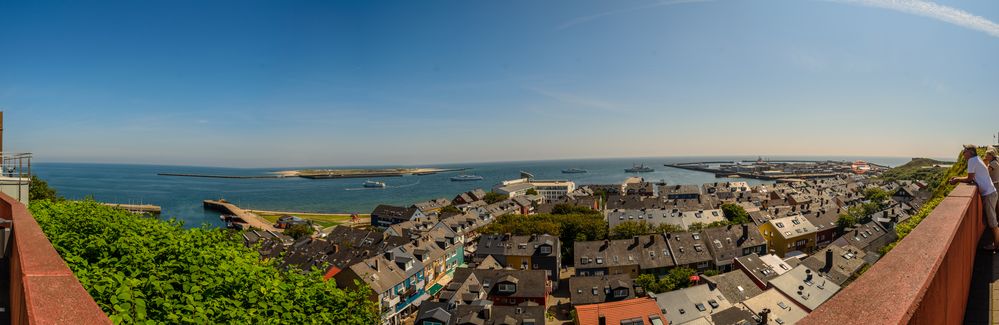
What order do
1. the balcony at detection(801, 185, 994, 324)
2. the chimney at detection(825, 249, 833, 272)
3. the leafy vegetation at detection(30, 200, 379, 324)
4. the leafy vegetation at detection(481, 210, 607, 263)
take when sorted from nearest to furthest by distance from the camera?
the balcony at detection(801, 185, 994, 324)
the leafy vegetation at detection(30, 200, 379, 324)
the chimney at detection(825, 249, 833, 272)
the leafy vegetation at detection(481, 210, 607, 263)

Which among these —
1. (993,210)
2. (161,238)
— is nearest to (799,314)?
(993,210)

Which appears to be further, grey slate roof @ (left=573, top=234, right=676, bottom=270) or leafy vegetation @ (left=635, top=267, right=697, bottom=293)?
grey slate roof @ (left=573, top=234, right=676, bottom=270)

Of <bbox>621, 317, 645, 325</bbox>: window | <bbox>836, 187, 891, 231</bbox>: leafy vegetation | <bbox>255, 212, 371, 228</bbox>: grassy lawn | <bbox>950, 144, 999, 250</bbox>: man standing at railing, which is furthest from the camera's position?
<bbox>255, 212, 371, 228</bbox>: grassy lawn

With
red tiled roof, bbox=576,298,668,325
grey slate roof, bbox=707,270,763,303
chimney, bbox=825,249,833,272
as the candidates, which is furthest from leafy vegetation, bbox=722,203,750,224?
red tiled roof, bbox=576,298,668,325

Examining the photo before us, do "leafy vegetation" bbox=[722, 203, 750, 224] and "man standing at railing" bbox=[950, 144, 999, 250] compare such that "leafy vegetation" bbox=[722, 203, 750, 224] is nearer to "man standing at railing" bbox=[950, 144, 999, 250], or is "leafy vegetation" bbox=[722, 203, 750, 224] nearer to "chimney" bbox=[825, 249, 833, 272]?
"chimney" bbox=[825, 249, 833, 272]

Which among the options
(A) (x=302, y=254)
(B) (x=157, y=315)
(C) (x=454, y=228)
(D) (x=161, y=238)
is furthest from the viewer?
(C) (x=454, y=228)

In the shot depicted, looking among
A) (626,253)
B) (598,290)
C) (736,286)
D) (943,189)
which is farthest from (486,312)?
(943,189)

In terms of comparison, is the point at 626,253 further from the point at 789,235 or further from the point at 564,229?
the point at 789,235

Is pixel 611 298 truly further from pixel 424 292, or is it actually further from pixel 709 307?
pixel 424 292
